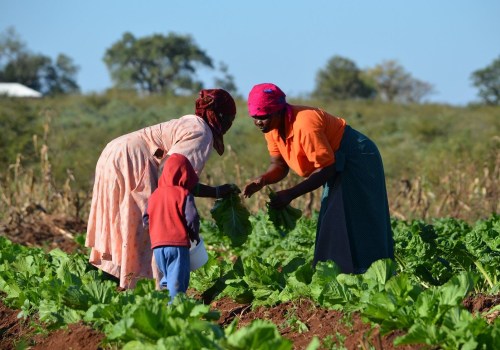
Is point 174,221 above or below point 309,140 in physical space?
below

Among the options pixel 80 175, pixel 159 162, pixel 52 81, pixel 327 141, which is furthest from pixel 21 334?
pixel 52 81

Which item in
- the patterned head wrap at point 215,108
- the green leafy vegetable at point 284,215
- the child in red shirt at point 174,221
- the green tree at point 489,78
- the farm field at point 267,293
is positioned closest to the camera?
the farm field at point 267,293

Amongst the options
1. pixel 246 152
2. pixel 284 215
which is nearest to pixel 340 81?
pixel 246 152

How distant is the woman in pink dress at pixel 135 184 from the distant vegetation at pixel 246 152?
4.91 m

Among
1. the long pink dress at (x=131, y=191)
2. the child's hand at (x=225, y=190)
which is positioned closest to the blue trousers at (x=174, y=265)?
the long pink dress at (x=131, y=191)

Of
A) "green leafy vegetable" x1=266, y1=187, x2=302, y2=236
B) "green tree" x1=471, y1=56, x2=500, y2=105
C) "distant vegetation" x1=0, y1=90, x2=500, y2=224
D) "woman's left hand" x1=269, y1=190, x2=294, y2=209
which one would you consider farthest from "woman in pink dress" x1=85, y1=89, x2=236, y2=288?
"green tree" x1=471, y1=56, x2=500, y2=105

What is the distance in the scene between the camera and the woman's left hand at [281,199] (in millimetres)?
6680

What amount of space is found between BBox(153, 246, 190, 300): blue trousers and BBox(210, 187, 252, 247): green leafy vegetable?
28.3 inches

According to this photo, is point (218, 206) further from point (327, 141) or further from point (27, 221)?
point (27, 221)

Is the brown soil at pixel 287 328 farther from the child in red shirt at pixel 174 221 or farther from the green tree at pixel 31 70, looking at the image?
the green tree at pixel 31 70

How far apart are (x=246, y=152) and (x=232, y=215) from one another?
63.4 feet

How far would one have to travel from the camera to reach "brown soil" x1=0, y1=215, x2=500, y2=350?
520 cm

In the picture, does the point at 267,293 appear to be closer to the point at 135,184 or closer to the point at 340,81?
the point at 135,184

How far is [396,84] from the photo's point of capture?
2992 inches
